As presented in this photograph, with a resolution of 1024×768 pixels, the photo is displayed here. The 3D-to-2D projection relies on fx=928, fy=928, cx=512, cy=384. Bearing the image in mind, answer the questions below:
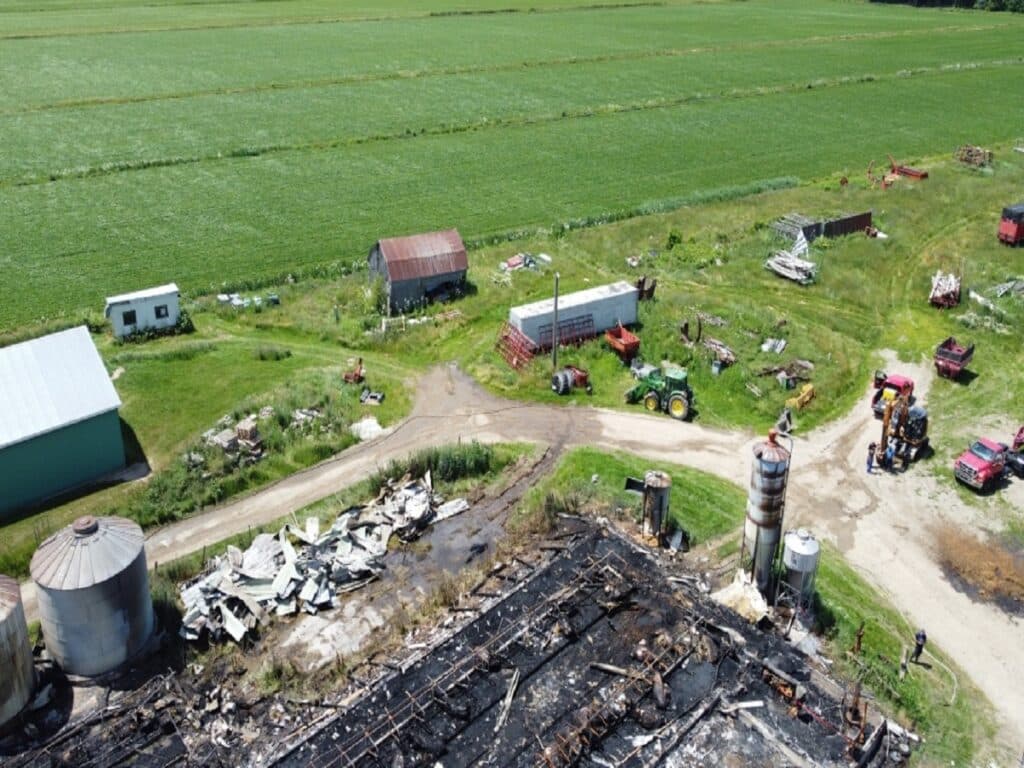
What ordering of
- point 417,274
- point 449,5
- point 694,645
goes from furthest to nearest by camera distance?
point 449,5 < point 417,274 < point 694,645

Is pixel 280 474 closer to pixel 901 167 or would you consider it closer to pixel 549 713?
pixel 549 713

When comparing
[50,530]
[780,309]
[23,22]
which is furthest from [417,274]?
[23,22]

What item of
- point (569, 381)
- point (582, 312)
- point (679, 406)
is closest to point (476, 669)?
point (679, 406)

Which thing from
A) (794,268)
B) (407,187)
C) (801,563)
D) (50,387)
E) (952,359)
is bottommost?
(952,359)

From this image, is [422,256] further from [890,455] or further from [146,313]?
[890,455]

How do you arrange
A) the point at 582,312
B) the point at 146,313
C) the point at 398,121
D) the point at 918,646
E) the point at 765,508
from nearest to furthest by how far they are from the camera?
the point at 918,646
the point at 765,508
the point at 582,312
the point at 146,313
the point at 398,121
